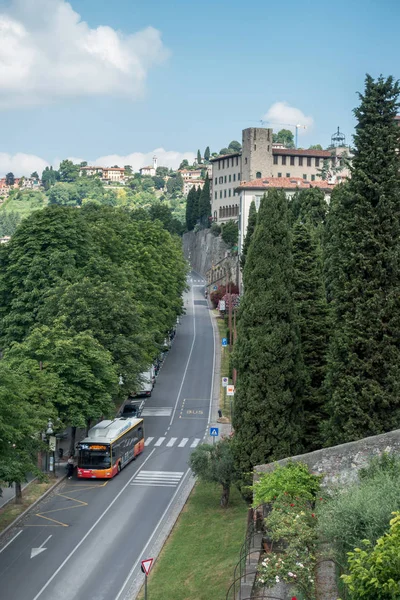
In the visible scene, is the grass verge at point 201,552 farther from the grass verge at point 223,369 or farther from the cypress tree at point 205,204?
the cypress tree at point 205,204

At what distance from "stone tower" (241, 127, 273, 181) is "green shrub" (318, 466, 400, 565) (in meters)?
119

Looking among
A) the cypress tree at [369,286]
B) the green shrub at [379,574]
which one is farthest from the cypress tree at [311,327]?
the green shrub at [379,574]

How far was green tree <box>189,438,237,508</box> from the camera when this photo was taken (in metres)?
33.6

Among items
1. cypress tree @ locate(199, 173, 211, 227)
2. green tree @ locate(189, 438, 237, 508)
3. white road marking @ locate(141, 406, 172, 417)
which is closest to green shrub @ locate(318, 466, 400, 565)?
green tree @ locate(189, 438, 237, 508)

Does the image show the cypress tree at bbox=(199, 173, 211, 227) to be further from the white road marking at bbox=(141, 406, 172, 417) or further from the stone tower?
the white road marking at bbox=(141, 406, 172, 417)

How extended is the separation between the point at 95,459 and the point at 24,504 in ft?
18.1

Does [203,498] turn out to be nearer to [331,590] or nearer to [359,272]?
[359,272]

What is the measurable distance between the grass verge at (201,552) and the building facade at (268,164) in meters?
96.9

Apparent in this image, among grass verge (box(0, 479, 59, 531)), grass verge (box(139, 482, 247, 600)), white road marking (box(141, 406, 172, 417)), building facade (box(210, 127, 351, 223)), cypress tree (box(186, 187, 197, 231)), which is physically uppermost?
building facade (box(210, 127, 351, 223))

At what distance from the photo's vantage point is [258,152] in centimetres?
13262

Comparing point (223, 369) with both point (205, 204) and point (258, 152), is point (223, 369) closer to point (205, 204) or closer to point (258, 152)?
point (258, 152)

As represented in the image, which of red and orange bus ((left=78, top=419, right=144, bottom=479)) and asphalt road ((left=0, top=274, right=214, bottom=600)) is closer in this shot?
asphalt road ((left=0, top=274, right=214, bottom=600))

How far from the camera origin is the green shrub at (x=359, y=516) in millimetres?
15047

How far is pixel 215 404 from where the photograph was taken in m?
60.0
